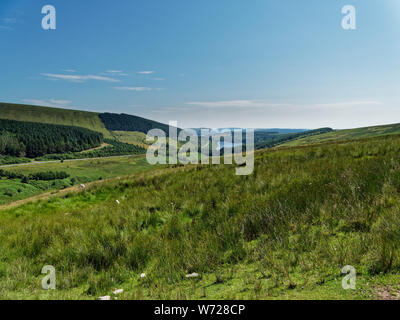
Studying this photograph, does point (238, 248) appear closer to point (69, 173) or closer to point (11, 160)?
point (69, 173)

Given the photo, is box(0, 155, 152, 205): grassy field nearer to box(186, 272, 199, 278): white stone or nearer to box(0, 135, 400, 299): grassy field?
box(0, 135, 400, 299): grassy field

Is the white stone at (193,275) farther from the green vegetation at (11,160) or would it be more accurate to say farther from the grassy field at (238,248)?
the green vegetation at (11,160)

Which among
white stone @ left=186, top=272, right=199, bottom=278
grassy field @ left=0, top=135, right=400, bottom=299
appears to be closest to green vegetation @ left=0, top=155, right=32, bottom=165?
grassy field @ left=0, top=135, right=400, bottom=299

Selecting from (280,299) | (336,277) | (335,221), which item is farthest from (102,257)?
(335,221)

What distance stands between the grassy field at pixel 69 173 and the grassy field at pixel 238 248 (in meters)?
101

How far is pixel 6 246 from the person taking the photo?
19.4 ft

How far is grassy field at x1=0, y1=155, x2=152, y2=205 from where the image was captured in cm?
11488

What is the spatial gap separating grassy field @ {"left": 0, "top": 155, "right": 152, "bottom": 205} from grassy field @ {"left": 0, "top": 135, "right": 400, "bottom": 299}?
101037 millimetres

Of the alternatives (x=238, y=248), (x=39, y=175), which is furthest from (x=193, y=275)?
(x=39, y=175)

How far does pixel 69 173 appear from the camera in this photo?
150 meters

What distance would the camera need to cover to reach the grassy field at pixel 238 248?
10.3ft
